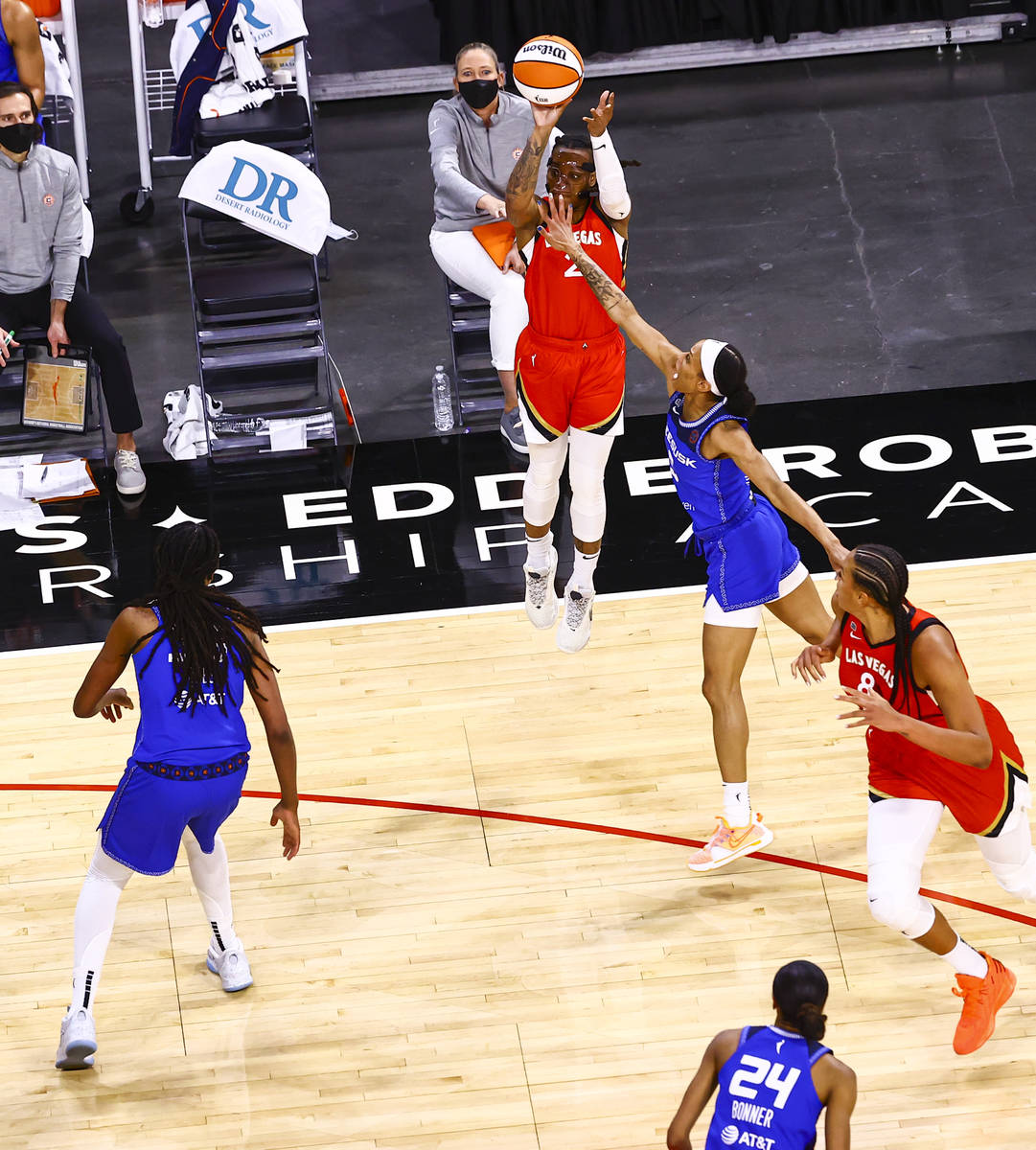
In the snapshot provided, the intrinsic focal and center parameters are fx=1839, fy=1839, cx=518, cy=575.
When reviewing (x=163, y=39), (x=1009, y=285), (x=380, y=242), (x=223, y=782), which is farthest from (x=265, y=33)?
(x=223, y=782)

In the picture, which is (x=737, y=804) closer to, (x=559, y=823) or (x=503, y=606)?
(x=559, y=823)

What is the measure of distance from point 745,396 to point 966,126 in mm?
5789

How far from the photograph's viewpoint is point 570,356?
21.6 ft

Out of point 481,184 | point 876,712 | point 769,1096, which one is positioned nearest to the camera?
point 769,1096

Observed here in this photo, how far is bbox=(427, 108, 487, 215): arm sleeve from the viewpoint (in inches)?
331

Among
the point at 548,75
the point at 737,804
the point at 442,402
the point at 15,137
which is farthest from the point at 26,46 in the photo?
the point at 737,804

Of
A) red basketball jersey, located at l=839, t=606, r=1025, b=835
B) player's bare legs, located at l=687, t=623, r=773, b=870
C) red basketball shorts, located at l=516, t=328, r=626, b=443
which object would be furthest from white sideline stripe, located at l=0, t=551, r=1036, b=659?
red basketball jersey, located at l=839, t=606, r=1025, b=835

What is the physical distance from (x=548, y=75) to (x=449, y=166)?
212cm

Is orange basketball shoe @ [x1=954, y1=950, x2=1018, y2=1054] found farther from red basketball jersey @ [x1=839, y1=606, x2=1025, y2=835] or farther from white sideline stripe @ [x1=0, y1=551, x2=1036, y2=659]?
white sideline stripe @ [x1=0, y1=551, x2=1036, y2=659]

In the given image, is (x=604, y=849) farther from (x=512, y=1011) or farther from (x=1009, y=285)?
(x=1009, y=285)

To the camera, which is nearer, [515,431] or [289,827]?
[289,827]

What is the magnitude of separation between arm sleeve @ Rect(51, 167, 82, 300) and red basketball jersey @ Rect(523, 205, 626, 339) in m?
2.58

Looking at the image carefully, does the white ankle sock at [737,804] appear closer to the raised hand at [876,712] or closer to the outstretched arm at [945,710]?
the outstretched arm at [945,710]

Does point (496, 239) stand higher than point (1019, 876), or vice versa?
point (496, 239)
